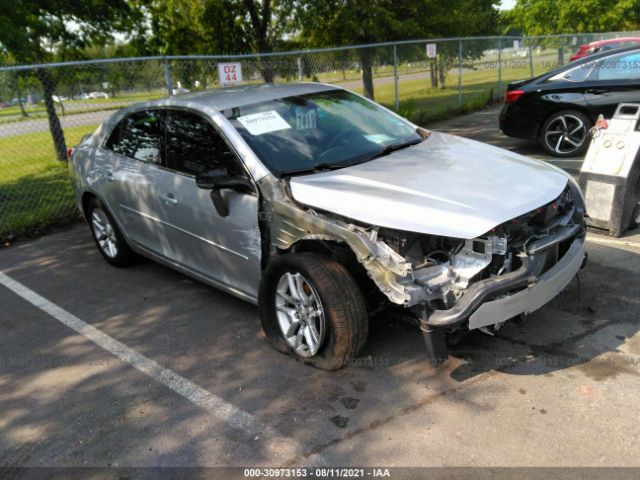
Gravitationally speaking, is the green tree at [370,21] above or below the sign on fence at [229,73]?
above

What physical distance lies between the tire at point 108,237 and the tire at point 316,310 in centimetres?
228

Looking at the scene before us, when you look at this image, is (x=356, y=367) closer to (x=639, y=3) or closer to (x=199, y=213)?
(x=199, y=213)

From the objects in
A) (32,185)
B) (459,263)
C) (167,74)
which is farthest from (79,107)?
(459,263)

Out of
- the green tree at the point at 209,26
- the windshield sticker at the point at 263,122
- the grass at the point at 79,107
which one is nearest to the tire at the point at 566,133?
the windshield sticker at the point at 263,122

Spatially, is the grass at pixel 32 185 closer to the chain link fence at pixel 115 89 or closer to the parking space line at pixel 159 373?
the chain link fence at pixel 115 89

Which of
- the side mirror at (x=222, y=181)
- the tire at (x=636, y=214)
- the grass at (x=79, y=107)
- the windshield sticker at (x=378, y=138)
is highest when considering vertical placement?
the grass at (x=79, y=107)

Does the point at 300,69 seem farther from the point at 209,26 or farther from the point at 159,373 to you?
the point at 159,373

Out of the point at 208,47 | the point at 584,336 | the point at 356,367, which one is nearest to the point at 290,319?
the point at 356,367

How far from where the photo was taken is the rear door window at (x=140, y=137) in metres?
4.60

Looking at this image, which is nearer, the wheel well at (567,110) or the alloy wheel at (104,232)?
the alloy wheel at (104,232)

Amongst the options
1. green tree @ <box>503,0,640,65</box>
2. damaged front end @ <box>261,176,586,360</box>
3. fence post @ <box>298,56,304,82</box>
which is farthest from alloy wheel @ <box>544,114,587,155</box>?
green tree @ <box>503,0,640,65</box>

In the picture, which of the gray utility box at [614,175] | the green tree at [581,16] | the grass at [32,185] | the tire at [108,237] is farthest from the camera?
the green tree at [581,16]

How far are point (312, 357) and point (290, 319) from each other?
28cm

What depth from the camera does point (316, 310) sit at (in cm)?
341
